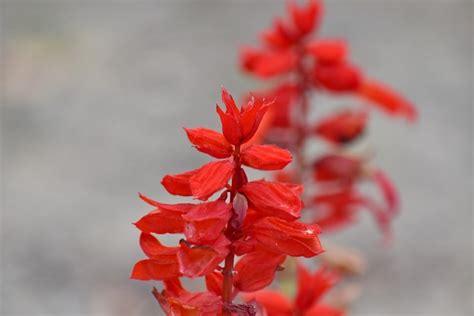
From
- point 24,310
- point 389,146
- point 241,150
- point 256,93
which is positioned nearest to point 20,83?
point 389,146

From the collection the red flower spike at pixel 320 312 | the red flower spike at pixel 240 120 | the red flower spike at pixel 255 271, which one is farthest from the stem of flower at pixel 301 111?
the red flower spike at pixel 240 120

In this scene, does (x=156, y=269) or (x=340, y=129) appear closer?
(x=156, y=269)

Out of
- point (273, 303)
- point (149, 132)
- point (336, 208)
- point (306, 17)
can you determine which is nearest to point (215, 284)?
point (273, 303)

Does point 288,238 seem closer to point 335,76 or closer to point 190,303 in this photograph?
point 190,303

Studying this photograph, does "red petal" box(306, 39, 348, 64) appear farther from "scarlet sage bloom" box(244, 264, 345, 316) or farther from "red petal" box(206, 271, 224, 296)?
"red petal" box(206, 271, 224, 296)

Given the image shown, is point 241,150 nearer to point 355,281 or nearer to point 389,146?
point 355,281

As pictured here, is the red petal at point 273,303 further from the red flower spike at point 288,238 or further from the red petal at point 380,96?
the red petal at point 380,96

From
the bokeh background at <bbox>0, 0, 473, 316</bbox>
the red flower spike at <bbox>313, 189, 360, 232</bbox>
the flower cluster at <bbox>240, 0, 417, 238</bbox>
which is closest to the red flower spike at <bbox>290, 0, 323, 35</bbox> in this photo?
the flower cluster at <bbox>240, 0, 417, 238</bbox>
